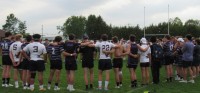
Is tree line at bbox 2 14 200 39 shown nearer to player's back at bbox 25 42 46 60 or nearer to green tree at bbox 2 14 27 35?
green tree at bbox 2 14 27 35

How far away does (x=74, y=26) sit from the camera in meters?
140

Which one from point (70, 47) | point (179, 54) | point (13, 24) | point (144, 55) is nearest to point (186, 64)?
point (179, 54)

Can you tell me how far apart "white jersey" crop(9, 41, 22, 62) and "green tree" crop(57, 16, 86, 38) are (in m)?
115

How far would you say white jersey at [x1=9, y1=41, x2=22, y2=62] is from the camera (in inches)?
600

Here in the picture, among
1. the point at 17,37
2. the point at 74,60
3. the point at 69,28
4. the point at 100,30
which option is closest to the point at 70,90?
the point at 74,60

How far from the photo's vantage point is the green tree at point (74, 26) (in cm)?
13584

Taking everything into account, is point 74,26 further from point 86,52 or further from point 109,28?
point 86,52

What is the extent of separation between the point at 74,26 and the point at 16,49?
412ft

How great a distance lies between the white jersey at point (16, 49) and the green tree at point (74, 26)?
376 feet

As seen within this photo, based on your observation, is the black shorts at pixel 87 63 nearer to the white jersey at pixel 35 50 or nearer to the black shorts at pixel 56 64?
the black shorts at pixel 56 64

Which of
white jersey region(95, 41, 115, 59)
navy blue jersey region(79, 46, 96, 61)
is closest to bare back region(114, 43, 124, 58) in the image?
white jersey region(95, 41, 115, 59)

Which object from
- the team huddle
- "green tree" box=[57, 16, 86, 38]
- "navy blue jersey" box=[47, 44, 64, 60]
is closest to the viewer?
the team huddle

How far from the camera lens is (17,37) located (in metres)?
15.4

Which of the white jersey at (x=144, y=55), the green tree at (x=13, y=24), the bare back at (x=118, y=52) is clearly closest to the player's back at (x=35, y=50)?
the bare back at (x=118, y=52)
